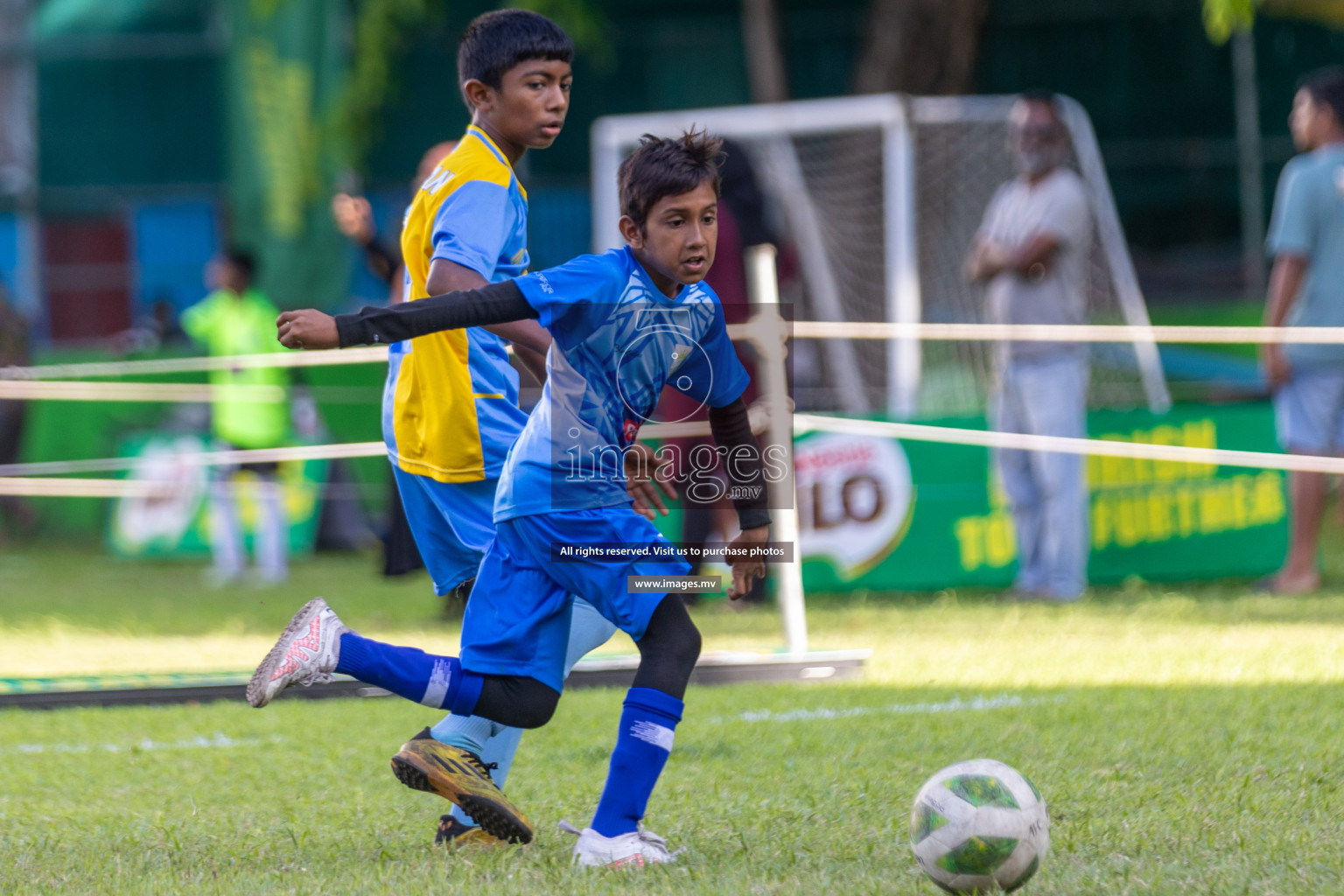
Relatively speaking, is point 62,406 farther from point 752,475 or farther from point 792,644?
point 752,475

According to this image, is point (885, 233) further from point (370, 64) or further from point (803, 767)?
point (803, 767)

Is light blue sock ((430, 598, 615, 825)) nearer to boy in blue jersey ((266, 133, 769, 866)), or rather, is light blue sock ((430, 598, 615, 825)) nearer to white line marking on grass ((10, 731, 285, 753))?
boy in blue jersey ((266, 133, 769, 866))

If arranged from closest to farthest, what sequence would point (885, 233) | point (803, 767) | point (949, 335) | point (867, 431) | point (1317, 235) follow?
point (803, 767) < point (867, 431) < point (949, 335) < point (1317, 235) < point (885, 233)

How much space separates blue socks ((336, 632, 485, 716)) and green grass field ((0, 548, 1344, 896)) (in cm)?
35

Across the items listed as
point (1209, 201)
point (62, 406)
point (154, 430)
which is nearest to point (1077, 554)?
point (154, 430)

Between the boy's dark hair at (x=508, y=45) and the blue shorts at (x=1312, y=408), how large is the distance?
17.5 ft

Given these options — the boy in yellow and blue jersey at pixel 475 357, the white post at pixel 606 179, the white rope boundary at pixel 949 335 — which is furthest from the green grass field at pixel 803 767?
the white post at pixel 606 179

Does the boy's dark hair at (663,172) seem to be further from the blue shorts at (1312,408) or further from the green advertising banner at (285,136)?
the green advertising banner at (285,136)

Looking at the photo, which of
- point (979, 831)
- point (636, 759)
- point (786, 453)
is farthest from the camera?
point (786, 453)

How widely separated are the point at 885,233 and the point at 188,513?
19.8ft

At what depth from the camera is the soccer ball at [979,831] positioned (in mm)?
2920

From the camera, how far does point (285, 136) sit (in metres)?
15.2

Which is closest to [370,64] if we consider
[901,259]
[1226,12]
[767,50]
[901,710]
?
[767,50]

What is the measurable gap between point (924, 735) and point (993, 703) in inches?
24.0
